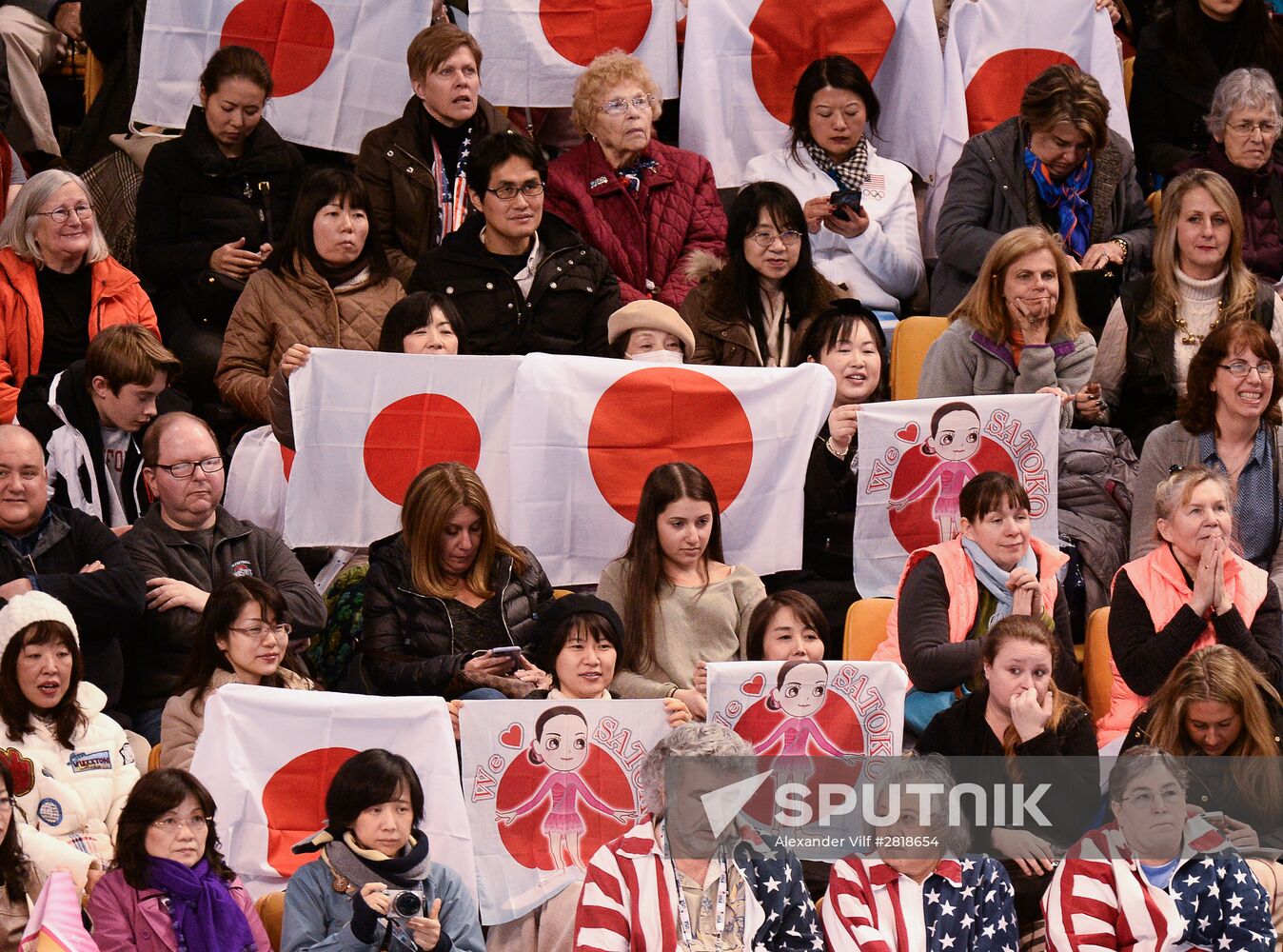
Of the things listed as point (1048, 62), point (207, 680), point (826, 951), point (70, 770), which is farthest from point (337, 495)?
point (1048, 62)

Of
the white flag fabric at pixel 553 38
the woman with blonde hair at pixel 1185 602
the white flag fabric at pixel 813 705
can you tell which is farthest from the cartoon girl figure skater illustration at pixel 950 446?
the white flag fabric at pixel 553 38

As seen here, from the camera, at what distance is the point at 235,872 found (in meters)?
6.36

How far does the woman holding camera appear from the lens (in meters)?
5.85

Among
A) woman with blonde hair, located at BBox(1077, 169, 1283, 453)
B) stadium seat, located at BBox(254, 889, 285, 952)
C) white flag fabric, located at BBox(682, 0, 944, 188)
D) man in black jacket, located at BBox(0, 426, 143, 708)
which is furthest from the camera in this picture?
white flag fabric, located at BBox(682, 0, 944, 188)

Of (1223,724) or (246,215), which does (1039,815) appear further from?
(246,215)

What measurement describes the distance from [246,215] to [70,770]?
121 inches

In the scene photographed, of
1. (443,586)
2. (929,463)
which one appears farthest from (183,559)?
(929,463)

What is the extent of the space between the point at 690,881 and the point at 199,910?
1212 millimetres

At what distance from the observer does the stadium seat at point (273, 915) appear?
6.25 m

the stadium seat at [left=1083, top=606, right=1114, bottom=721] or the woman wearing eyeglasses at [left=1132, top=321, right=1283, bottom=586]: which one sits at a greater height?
the woman wearing eyeglasses at [left=1132, top=321, right=1283, bottom=586]

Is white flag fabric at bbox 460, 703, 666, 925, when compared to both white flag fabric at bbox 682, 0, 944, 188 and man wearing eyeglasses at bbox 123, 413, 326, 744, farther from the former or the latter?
white flag fabric at bbox 682, 0, 944, 188

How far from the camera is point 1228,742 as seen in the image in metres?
6.64

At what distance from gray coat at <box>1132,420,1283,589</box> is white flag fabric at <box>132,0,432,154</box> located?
12.1 feet

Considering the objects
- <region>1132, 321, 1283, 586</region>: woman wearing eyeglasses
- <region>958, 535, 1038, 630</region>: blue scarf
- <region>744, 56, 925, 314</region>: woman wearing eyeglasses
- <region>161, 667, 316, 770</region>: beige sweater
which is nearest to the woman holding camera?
<region>161, 667, 316, 770</region>: beige sweater
